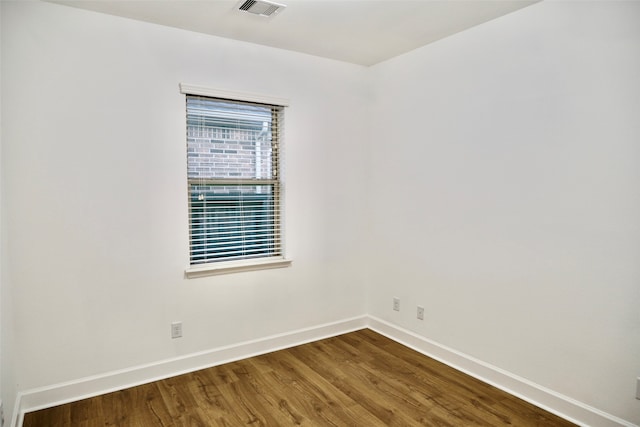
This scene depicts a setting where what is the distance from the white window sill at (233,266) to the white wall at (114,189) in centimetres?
6

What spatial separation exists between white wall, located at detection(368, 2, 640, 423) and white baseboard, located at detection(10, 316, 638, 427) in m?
0.07

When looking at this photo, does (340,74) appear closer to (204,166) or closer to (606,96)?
(204,166)

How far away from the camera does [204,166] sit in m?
3.15

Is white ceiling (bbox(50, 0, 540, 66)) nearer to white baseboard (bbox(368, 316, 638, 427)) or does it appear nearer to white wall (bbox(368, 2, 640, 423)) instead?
white wall (bbox(368, 2, 640, 423))

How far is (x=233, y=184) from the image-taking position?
329cm

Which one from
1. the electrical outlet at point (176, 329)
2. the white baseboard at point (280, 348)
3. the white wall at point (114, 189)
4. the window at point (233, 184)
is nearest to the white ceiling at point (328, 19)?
the white wall at point (114, 189)

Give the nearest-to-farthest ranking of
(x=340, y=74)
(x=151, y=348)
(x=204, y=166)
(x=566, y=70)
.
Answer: (x=566, y=70) → (x=151, y=348) → (x=204, y=166) → (x=340, y=74)

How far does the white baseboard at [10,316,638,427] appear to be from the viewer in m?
2.43

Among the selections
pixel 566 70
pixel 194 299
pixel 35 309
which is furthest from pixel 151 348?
pixel 566 70

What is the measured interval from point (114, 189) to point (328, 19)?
1917 millimetres

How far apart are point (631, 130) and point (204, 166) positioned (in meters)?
2.81

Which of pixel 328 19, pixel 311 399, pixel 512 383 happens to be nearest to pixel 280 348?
pixel 311 399

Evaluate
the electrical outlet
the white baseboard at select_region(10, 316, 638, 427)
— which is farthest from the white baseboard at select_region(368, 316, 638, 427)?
the electrical outlet

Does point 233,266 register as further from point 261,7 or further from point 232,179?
point 261,7
